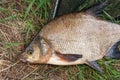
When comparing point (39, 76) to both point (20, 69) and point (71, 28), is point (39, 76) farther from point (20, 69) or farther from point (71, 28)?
point (71, 28)

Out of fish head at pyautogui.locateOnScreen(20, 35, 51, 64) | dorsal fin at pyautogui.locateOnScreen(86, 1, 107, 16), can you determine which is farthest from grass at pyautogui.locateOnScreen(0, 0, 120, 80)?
fish head at pyautogui.locateOnScreen(20, 35, 51, 64)

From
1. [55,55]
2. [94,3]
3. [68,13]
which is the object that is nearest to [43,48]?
[55,55]

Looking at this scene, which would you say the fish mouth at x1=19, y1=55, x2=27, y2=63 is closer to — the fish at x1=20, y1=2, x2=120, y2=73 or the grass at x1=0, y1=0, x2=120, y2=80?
the fish at x1=20, y1=2, x2=120, y2=73

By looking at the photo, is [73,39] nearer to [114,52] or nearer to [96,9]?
[96,9]

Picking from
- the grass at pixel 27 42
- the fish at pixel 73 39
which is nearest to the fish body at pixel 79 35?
the fish at pixel 73 39

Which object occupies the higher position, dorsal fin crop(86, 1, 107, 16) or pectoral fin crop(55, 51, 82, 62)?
dorsal fin crop(86, 1, 107, 16)

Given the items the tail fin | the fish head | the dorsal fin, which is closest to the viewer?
the fish head

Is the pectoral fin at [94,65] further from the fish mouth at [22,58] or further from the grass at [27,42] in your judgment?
the fish mouth at [22,58]

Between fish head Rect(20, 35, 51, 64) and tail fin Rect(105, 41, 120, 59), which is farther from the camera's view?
tail fin Rect(105, 41, 120, 59)

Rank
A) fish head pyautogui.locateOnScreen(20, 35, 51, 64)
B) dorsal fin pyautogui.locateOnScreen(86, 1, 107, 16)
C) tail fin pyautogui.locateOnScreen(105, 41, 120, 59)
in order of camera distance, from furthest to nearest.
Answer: tail fin pyautogui.locateOnScreen(105, 41, 120, 59), dorsal fin pyautogui.locateOnScreen(86, 1, 107, 16), fish head pyautogui.locateOnScreen(20, 35, 51, 64)
